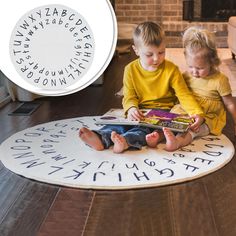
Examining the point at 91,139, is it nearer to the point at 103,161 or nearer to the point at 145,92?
the point at 103,161

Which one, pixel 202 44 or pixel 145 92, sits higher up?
pixel 202 44

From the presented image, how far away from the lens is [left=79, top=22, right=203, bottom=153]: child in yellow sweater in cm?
171

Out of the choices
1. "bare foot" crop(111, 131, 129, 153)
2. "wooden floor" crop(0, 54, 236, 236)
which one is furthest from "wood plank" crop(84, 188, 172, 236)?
"bare foot" crop(111, 131, 129, 153)

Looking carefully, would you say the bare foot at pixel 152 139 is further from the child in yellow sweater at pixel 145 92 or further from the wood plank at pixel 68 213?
the wood plank at pixel 68 213

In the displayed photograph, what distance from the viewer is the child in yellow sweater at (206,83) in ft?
5.93

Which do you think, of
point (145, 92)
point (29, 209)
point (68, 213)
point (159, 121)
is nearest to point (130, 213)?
point (68, 213)

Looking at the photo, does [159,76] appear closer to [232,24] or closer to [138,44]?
[138,44]

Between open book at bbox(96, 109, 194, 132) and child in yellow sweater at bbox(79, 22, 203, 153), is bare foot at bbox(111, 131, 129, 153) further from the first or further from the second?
open book at bbox(96, 109, 194, 132)

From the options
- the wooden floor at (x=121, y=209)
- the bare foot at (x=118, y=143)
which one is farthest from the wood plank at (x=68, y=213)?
the bare foot at (x=118, y=143)

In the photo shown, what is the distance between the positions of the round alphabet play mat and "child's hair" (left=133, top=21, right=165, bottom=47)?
0.43 metres

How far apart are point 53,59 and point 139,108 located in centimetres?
80

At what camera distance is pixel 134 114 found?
1822 millimetres

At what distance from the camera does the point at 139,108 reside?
6.48 ft

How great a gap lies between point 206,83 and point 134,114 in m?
0.34
